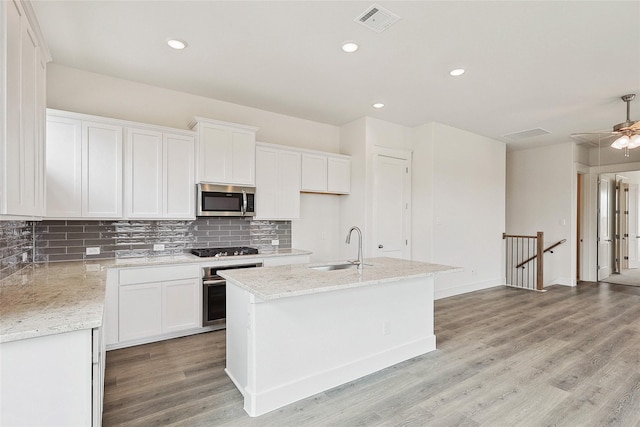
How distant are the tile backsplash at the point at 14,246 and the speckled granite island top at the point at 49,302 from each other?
0.27ft

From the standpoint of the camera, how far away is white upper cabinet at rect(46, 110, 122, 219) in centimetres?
302

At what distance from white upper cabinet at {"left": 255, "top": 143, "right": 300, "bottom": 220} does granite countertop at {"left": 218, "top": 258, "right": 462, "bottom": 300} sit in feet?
5.09

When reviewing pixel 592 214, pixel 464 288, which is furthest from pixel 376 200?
pixel 592 214

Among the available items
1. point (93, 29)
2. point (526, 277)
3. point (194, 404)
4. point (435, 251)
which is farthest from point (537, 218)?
point (93, 29)

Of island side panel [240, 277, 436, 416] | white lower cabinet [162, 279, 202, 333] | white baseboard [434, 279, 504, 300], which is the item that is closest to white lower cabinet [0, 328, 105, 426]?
island side panel [240, 277, 436, 416]

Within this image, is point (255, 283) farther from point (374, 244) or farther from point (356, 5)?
point (374, 244)

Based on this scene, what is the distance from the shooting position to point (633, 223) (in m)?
7.23

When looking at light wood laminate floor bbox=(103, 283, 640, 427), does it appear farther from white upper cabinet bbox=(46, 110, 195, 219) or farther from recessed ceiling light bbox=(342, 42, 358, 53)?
recessed ceiling light bbox=(342, 42, 358, 53)

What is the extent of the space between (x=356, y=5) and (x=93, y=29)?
2.15 metres

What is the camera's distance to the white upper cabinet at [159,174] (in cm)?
341

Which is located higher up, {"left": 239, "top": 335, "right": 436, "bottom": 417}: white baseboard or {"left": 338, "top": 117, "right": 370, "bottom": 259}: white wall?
{"left": 338, "top": 117, "right": 370, "bottom": 259}: white wall

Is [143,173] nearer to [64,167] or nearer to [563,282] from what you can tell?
[64,167]

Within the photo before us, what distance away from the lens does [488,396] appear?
8.07 feet

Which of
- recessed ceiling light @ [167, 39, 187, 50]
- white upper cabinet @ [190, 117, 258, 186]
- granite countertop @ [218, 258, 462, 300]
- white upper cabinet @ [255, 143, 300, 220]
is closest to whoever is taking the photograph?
granite countertop @ [218, 258, 462, 300]
